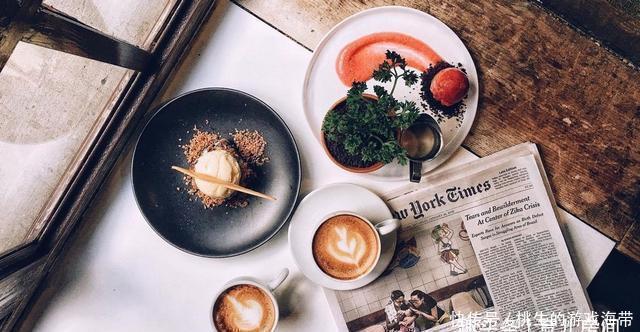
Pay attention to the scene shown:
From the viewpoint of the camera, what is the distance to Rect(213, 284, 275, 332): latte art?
3.43 feet

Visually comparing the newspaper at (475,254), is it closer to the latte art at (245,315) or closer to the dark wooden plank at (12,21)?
the latte art at (245,315)

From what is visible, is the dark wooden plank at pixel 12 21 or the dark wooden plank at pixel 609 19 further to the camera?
the dark wooden plank at pixel 609 19

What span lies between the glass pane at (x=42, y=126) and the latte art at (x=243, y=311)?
1.30 feet

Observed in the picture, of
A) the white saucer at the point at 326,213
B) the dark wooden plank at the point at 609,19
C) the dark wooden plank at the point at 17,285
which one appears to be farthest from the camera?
the dark wooden plank at the point at 609,19

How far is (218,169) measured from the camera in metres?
1.03

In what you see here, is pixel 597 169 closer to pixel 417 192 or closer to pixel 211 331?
pixel 417 192

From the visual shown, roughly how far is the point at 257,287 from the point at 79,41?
21.9 inches

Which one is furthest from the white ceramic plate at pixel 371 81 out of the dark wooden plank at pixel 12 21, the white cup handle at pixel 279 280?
the dark wooden plank at pixel 12 21

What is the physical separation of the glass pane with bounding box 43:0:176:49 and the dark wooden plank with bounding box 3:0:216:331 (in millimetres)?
29

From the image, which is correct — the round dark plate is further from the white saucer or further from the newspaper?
the newspaper

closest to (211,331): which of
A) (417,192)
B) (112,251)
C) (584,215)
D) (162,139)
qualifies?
(112,251)

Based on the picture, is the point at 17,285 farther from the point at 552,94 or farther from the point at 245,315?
the point at 552,94

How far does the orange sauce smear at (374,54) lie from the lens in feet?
3.56

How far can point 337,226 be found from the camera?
1.04 metres
